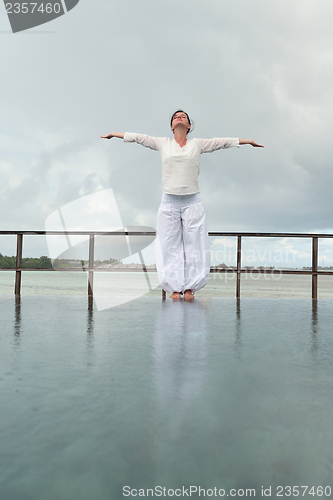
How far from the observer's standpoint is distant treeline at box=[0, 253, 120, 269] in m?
3.52

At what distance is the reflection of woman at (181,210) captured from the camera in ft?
9.29

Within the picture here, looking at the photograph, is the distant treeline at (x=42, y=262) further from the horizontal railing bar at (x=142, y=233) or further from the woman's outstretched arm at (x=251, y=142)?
the woman's outstretched arm at (x=251, y=142)

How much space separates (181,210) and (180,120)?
76cm

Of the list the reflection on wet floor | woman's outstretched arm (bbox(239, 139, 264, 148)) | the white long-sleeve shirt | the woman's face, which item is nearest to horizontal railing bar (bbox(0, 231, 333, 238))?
the white long-sleeve shirt

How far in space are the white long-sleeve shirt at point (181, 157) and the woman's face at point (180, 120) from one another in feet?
0.47

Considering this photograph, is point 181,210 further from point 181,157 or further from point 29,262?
point 29,262

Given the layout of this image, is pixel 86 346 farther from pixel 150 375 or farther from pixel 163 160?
pixel 163 160

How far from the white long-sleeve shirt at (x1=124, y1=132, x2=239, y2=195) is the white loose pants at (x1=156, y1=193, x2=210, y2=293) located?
0.32 feet

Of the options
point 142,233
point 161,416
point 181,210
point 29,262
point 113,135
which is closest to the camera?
point 161,416

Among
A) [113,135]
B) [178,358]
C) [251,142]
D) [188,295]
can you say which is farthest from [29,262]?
[178,358]

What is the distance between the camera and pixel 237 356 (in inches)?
42.2

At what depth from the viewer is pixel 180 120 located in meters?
2.88

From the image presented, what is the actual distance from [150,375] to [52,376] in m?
0.25

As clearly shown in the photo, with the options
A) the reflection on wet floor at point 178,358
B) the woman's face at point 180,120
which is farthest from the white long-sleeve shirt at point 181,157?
the reflection on wet floor at point 178,358
